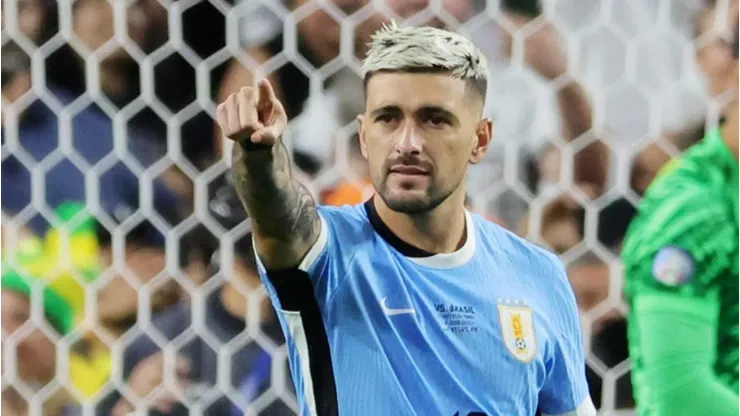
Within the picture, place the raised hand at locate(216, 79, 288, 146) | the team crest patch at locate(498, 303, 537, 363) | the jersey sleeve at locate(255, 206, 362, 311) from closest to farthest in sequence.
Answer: the raised hand at locate(216, 79, 288, 146) → the jersey sleeve at locate(255, 206, 362, 311) → the team crest patch at locate(498, 303, 537, 363)

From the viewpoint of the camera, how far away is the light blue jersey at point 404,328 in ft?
2.66

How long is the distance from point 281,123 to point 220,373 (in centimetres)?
55

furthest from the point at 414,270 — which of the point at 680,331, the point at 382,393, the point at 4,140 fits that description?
the point at 4,140

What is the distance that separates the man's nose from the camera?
0.80 meters

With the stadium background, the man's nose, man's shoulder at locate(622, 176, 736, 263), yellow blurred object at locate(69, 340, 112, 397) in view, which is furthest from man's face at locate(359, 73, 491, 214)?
yellow blurred object at locate(69, 340, 112, 397)

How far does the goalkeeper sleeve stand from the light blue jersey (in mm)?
253

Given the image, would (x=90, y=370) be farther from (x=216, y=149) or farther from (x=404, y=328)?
(x=404, y=328)

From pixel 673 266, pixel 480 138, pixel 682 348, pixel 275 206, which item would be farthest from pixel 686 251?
Answer: pixel 275 206

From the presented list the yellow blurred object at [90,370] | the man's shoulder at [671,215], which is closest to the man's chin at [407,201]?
the man's shoulder at [671,215]

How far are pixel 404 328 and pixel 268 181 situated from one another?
0.26 meters

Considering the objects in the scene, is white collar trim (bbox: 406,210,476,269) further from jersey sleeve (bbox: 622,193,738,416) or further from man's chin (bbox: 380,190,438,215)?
jersey sleeve (bbox: 622,193,738,416)

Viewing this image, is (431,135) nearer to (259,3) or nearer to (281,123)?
(281,123)

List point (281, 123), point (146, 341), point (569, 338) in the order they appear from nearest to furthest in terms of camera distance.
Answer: point (281, 123)
point (569, 338)
point (146, 341)

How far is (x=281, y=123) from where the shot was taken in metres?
0.66
